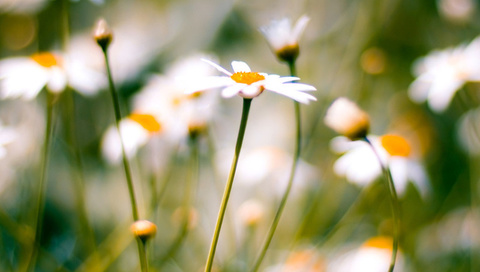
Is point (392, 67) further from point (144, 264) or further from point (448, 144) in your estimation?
point (144, 264)

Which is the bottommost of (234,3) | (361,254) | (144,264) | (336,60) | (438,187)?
(144,264)

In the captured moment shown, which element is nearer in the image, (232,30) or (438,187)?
(438,187)

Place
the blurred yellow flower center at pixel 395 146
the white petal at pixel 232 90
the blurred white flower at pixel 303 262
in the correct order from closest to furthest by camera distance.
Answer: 1. the white petal at pixel 232 90
2. the blurred white flower at pixel 303 262
3. the blurred yellow flower center at pixel 395 146

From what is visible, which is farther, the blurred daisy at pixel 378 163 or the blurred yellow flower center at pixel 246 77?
the blurred daisy at pixel 378 163

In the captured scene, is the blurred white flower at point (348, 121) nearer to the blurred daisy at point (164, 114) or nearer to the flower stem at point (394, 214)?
the flower stem at point (394, 214)

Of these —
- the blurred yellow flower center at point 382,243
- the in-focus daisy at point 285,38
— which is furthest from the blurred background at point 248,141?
the in-focus daisy at point 285,38

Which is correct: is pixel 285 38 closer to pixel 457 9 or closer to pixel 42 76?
pixel 42 76

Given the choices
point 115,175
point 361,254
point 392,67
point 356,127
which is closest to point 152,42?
point 115,175
